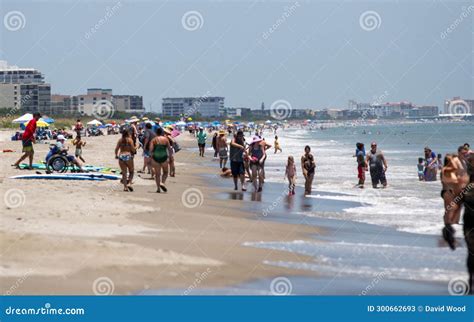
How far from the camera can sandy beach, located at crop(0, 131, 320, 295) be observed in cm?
787

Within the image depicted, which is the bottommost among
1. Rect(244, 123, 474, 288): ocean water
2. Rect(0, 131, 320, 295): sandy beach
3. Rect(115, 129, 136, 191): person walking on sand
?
Rect(244, 123, 474, 288): ocean water

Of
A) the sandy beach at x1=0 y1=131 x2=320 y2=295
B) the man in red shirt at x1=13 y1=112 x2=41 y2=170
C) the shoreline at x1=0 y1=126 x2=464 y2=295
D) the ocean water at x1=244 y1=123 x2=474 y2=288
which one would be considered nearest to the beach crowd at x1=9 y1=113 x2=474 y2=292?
the man in red shirt at x1=13 y1=112 x2=41 y2=170

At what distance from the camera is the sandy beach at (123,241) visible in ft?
25.8

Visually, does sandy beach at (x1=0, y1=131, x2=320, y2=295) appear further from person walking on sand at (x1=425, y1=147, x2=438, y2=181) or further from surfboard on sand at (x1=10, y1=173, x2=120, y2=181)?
person walking on sand at (x1=425, y1=147, x2=438, y2=181)

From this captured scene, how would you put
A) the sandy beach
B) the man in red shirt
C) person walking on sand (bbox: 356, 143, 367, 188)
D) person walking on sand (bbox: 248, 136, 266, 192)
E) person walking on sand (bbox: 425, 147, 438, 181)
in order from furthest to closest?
person walking on sand (bbox: 425, 147, 438, 181)
person walking on sand (bbox: 356, 143, 367, 188)
the man in red shirt
person walking on sand (bbox: 248, 136, 266, 192)
the sandy beach

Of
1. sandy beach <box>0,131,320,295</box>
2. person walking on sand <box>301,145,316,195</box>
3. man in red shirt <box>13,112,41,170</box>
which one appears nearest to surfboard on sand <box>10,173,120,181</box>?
sandy beach <box>0,131,320,295</box>

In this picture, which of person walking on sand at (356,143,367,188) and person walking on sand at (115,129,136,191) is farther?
person walking on sand at (356,143,367,188)

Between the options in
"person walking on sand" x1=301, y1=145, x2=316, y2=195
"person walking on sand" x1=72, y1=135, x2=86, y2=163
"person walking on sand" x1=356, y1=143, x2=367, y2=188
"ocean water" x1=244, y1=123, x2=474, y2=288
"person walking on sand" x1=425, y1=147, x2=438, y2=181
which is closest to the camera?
"ocean water" x1=244, y1=123, x2=474, y2=288

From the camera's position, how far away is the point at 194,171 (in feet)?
88.5

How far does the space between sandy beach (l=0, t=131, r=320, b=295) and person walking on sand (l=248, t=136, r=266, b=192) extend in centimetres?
241

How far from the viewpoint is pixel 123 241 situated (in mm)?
9867

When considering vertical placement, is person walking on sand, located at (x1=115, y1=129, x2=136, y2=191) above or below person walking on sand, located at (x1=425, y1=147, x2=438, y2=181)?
above

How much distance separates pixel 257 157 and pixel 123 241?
28.2 feet

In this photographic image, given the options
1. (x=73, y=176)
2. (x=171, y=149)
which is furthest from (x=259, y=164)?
(x=73, y=176)
